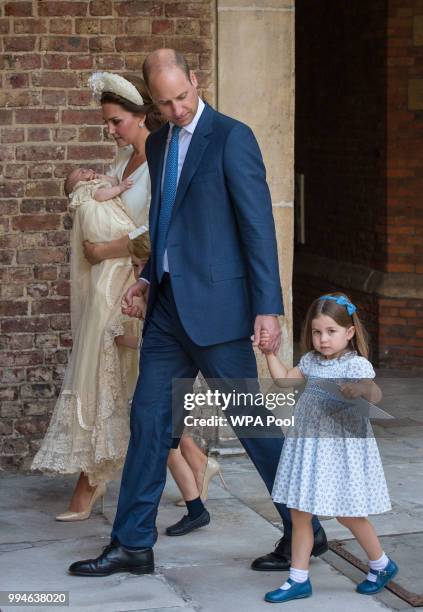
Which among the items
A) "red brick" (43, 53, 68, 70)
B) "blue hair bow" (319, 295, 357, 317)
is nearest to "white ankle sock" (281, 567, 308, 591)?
"blue hair bow" (319, 295, 357, 317)

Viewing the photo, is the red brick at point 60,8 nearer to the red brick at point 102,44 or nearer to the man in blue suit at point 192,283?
the red brick at point 102,44

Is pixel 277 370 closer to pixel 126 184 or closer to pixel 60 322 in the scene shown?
pixel 126 184

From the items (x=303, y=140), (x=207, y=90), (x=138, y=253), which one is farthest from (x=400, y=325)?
(x=138, y=253)

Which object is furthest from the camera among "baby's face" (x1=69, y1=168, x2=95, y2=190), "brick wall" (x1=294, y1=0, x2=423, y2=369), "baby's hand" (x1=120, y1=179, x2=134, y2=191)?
"brick wall" (x1=294, y1=0, x2=423, y2=369)

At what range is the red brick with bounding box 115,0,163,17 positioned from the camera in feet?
22.6

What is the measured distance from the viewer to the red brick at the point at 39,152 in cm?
683

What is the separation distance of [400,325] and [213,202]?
5.31 metres

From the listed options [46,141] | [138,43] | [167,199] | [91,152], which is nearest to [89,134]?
[91,152]

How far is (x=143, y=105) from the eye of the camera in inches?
224

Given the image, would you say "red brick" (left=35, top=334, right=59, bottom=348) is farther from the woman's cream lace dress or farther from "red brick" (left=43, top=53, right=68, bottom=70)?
"red brick" (left=43, top=53, right=68, bottom=70)

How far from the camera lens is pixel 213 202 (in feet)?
16.2

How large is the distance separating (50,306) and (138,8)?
1621mm

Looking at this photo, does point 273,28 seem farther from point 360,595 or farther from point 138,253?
point 360,595

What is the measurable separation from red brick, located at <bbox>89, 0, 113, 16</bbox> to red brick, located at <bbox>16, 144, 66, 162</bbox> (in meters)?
0.72
